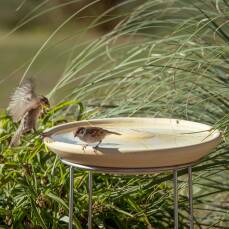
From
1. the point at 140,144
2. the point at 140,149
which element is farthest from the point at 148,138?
the point at 140,149

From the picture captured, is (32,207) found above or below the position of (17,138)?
below

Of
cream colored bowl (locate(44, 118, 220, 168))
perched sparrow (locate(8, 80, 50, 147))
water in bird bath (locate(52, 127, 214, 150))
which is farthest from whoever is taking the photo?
perched sparrow (locate(8, 80, 50, 147))

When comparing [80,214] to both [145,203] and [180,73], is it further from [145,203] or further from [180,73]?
[180,73]

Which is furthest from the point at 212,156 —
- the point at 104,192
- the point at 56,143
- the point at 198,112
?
the point at 56,143

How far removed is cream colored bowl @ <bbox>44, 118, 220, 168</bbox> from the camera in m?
1.60

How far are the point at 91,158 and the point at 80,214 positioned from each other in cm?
47

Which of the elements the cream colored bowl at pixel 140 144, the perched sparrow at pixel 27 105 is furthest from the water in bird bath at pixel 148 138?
the perched sparrow at pixel 27 105

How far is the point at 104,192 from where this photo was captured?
209cm

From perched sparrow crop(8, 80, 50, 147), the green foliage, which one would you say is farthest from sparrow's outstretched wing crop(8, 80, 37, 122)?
the green foliage

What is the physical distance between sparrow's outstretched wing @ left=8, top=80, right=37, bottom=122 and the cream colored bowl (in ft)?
0.49

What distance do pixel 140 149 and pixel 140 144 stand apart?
0.41 feet

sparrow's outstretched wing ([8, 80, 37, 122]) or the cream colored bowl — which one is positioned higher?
sparrow's outstretched wing ([8, 80, 37, 122])

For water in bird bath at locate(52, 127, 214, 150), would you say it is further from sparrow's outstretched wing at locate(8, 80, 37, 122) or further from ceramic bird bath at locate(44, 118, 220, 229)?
sparrow's outstretched wing at locate(8, 80, 37, 122)

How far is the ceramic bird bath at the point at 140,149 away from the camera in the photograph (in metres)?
1.60
